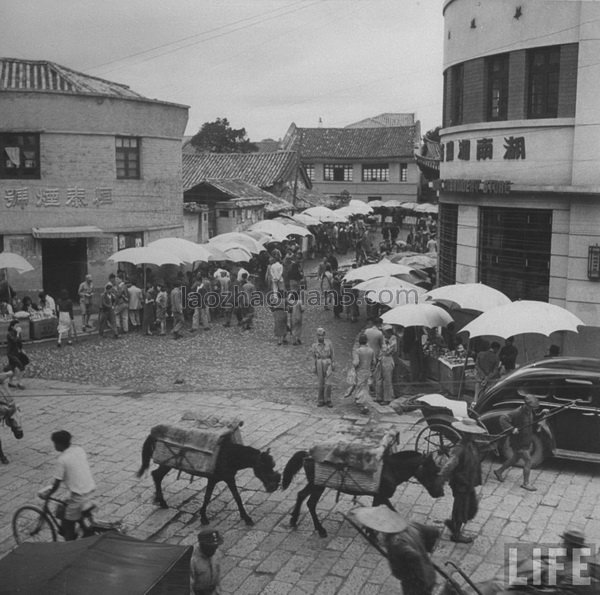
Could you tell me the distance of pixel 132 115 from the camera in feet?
84.2

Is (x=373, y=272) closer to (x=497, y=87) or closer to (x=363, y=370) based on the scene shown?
(x=497, y=87)

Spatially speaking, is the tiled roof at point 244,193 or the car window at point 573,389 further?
the tiled roof at point 244,193

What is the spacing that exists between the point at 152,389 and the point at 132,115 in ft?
42.4

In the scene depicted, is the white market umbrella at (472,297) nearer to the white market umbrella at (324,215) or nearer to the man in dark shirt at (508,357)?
the man in dark shirt at (508,357)

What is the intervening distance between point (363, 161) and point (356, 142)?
2267mm

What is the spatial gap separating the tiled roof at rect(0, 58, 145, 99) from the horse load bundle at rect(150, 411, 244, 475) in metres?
17.3

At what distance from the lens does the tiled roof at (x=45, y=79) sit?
80.9 ft

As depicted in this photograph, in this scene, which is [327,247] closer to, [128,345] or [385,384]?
Answer: [128,345]

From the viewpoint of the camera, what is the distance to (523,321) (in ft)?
42.4

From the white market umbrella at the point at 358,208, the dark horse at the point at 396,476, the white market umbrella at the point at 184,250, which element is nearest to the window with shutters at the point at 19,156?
the white market umbrella at the point at 184,250

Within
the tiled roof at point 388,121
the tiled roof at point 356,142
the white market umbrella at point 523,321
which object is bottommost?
the white market umbrella at point 523,321

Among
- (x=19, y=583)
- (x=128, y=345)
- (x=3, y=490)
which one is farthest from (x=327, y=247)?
(x=19, y=583)

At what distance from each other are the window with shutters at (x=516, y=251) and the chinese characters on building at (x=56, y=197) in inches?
507

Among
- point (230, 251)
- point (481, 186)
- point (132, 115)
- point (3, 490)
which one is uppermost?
point (132, 115)
